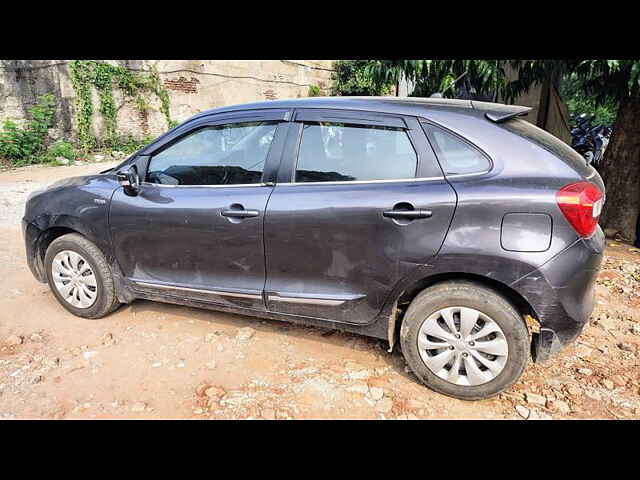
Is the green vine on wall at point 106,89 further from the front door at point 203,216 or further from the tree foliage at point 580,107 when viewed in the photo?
the tree foliage at point 580,107

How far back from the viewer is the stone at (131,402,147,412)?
250 centimetres

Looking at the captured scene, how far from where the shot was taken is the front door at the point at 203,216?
9.29 feet

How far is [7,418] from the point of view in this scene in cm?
244

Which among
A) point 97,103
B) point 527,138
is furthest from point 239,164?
point 97,103

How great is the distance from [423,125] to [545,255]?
99 cm

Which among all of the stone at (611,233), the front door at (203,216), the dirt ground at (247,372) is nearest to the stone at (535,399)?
the dirt ground at (247,372)

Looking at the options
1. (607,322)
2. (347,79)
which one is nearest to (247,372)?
(607,322)

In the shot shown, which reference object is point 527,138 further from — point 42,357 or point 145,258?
point 42,357

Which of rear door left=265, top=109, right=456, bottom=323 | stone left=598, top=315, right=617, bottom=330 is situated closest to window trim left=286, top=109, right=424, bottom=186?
rear door left=265, top=109, right=456, bottom=323

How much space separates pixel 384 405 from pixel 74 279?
2.69m

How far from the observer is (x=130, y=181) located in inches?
123

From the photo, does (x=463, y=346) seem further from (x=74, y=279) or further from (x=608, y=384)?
(x=74, y=279)

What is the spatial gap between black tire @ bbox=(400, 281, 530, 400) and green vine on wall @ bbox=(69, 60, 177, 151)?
43.5 ft

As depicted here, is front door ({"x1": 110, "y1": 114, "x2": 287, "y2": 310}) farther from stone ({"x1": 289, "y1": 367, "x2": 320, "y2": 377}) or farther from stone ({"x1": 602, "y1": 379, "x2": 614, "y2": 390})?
stone ({"x1": 602, "y1": 379, "x2": 614, "y2": 390})
